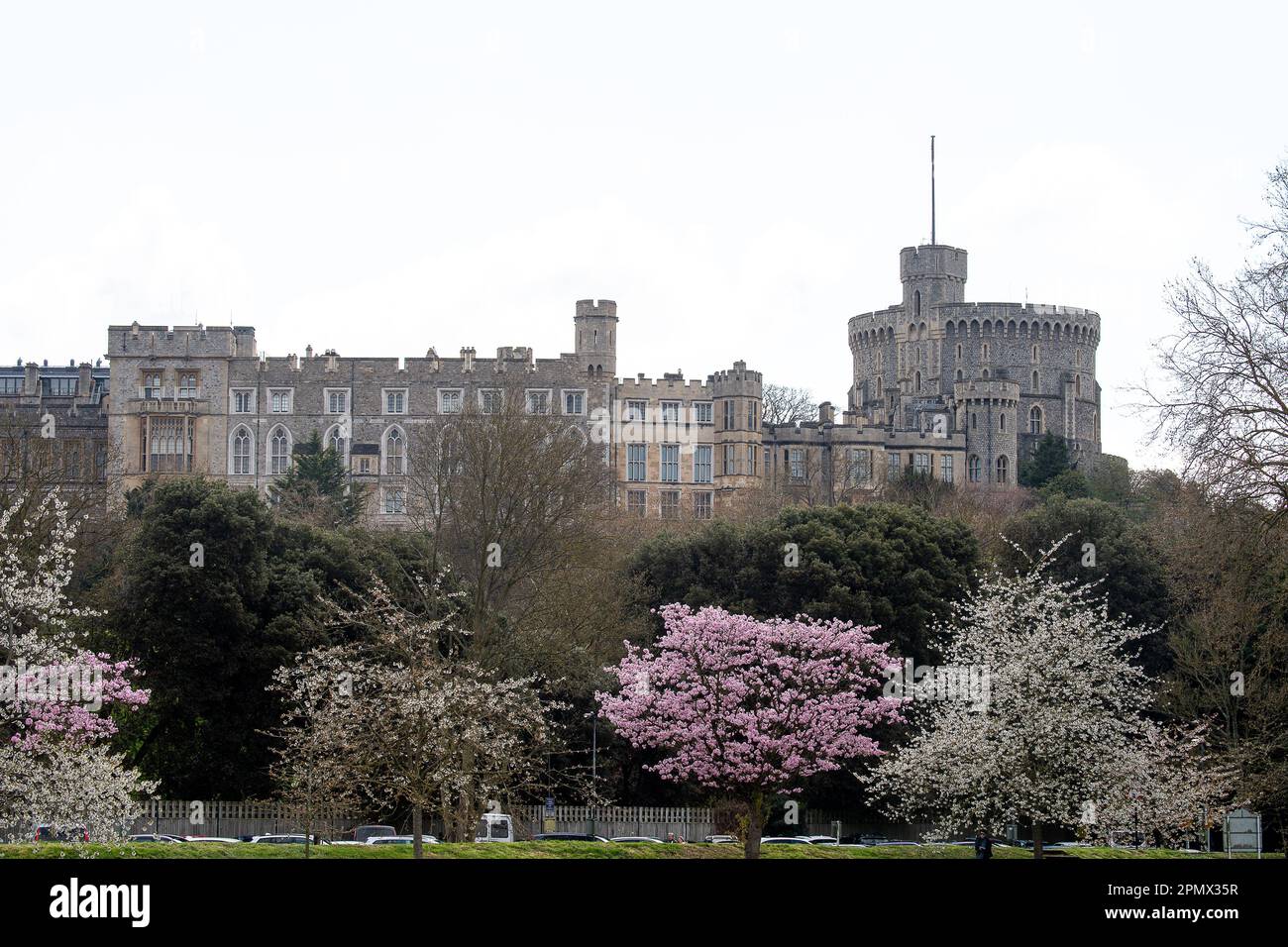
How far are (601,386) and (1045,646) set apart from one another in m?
64.7

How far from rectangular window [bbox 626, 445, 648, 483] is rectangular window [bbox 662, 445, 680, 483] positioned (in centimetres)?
101

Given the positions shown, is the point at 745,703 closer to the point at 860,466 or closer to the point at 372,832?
the point at 372,832

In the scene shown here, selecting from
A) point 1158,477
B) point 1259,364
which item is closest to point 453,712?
point 1259,364

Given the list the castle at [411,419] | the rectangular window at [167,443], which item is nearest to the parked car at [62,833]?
the castle at [411,419]

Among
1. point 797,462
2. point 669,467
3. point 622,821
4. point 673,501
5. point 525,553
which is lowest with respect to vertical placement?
point 622,821

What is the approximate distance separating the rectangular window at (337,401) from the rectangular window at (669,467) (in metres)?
16.6

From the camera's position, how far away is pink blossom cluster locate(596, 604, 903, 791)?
144 ft

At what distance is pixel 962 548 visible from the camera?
198ft

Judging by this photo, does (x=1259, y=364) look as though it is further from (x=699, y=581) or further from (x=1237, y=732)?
(x=699, y=581)

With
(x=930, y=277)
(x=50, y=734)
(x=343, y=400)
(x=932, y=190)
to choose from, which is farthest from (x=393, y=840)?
(x=930, y=277)

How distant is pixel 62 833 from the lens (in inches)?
1550

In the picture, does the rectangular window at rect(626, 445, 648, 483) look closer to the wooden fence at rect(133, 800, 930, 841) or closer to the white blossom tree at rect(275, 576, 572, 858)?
the wooden fence at rect(133, 800, 930, 841)

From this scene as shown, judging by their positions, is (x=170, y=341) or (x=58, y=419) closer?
(x=170, y=341)

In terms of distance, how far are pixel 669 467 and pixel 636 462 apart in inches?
72.4
